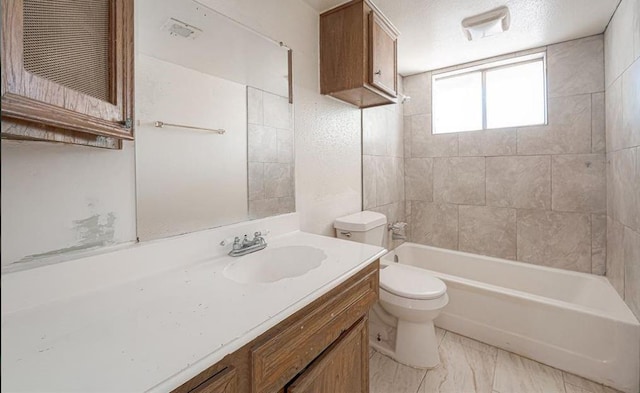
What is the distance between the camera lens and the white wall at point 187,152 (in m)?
1.00

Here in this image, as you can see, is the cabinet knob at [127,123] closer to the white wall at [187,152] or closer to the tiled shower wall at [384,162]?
the white wall at [187,152]

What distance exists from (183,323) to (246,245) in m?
0.57

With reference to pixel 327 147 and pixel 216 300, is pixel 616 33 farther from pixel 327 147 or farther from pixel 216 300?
pixel 216 300

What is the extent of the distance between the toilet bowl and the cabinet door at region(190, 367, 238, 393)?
128 centimetres

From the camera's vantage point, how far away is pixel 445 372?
5.51 ft

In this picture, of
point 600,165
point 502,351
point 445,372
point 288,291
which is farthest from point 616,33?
point 288,291

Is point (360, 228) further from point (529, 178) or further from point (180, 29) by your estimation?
point (529, 178)

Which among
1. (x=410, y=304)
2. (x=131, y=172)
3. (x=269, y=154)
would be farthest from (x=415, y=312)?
(x=131, y=172)

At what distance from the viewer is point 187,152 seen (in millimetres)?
1123

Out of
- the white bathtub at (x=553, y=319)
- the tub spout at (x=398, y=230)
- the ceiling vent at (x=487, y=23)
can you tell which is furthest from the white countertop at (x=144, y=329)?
the ceiling vent at (x=487, y=23)

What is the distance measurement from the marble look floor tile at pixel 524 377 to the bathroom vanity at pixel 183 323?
101 centimetres

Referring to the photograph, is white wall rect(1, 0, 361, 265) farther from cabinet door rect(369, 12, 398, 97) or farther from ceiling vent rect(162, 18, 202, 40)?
cabinet door rect(369, 12, 398, 97)

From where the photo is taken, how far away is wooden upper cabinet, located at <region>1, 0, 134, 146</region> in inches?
19.1

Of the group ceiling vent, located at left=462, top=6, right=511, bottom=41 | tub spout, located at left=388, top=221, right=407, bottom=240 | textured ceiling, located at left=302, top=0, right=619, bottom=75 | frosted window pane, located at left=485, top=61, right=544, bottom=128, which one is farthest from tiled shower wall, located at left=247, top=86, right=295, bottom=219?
frosted window pane, located at left=485, top=61, right=544, bottom=128
